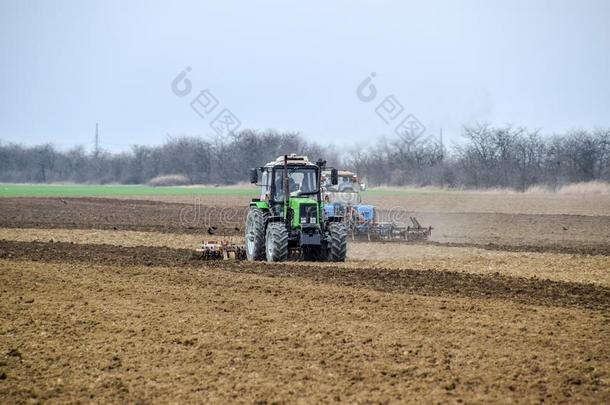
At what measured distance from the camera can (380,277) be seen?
51.1 ft

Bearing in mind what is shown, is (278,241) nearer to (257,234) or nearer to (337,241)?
(257,234)

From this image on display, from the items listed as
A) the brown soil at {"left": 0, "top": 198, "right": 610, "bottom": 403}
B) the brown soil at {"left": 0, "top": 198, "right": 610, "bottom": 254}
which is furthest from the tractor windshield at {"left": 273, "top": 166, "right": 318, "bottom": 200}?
the brown soil at {"left": 0, "top": 198, "right": 610, "bottom": 254}

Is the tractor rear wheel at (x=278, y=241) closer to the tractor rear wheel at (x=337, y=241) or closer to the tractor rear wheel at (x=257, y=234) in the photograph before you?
the tractor rear wheel at (x=257, y=234)

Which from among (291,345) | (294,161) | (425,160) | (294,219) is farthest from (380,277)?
(425,160)

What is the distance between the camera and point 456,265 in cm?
1802

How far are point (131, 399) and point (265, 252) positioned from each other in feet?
36.1

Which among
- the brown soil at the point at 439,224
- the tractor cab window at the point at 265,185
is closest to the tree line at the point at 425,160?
the brown soil at the point at 439,224

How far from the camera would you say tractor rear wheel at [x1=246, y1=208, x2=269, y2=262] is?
18.4 m

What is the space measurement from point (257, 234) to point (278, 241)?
0.95 m

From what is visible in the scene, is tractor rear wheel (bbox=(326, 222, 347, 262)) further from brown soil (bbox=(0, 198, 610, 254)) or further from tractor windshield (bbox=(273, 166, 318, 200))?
brown soil (bbox=(0, 198, 610, 254))

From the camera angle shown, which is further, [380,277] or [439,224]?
[439,224]

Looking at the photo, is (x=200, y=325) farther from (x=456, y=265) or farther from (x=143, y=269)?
(x=456, y=265)

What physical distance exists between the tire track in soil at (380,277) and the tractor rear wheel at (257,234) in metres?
0.60

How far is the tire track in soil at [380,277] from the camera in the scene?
13125 millimetres
